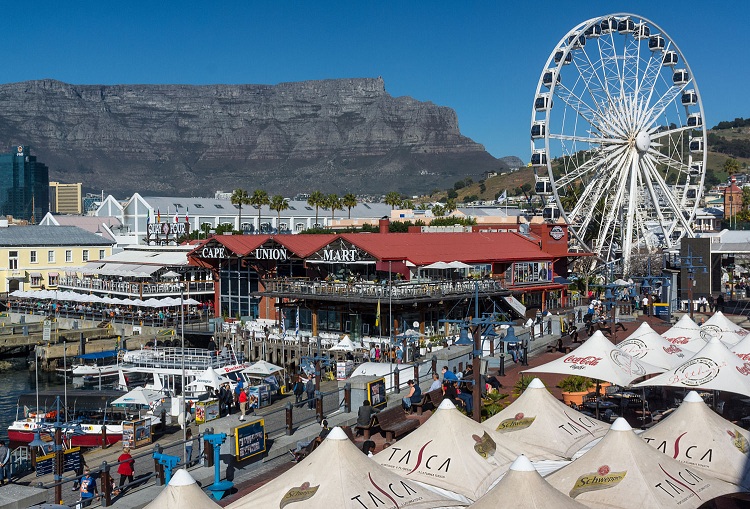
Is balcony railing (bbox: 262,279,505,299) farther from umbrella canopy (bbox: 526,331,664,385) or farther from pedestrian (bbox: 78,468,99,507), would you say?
pedestrian (bbox: 78,468,99,507)

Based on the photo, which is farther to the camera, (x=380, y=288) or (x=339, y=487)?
(x=380, y=288)

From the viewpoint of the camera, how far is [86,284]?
76.8m

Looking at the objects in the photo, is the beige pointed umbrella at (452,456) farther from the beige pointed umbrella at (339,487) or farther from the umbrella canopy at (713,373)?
the umbrella canopy at (713,373)

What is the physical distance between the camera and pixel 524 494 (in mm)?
13078

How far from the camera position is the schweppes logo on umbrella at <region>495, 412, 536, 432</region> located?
19.8 meters

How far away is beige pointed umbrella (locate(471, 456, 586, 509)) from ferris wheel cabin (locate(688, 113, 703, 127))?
66271mm

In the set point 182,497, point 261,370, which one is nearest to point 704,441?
point 182,497

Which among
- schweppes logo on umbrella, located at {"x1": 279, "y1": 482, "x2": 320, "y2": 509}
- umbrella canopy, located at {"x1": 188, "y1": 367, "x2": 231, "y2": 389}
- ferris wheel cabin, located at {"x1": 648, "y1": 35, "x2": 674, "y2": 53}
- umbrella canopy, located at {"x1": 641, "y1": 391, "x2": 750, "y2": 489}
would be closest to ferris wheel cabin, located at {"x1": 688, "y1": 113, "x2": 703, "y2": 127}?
ferris wheel cabin, located at {"x1": 648, "y1": 35, "x2": 674, "y2": 53}

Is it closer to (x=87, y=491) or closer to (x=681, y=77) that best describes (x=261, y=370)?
(x=87, y=491)

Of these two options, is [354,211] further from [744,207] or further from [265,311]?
[265,311]

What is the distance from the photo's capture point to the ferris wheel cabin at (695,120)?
243 ft

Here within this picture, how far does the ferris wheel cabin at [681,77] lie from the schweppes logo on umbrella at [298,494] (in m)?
65.6

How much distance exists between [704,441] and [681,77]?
6050cm

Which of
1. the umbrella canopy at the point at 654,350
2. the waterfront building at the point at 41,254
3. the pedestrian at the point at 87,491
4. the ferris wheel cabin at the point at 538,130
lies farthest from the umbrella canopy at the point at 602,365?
the waterfront building at the point at 41,254
